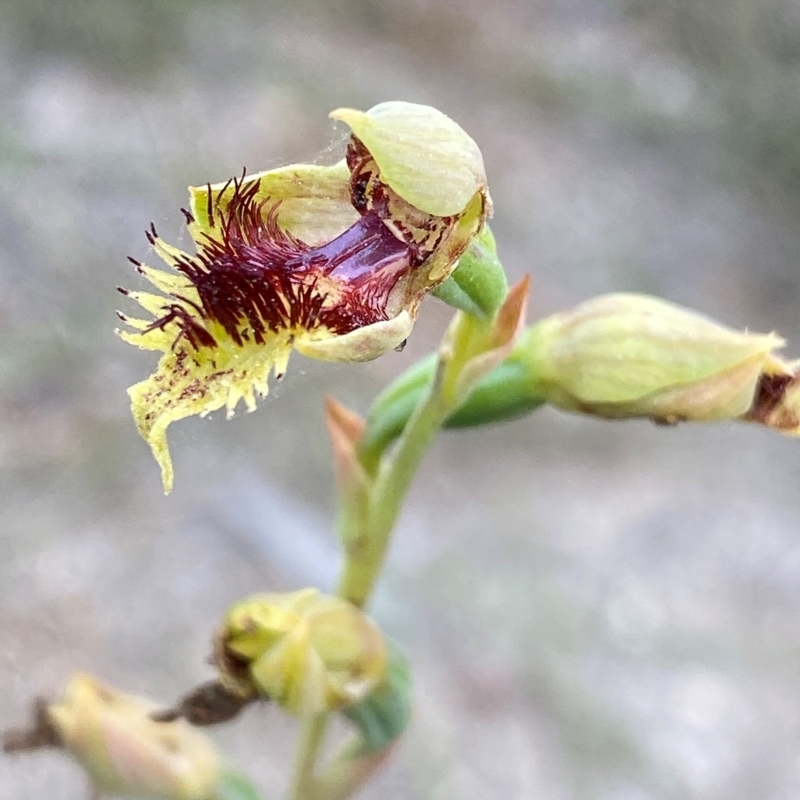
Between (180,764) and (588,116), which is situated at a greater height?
(588,116)

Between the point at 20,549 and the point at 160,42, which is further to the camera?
the point at 160,42

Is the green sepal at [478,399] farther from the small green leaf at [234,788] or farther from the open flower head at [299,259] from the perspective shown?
the small green leaf at [234,788]

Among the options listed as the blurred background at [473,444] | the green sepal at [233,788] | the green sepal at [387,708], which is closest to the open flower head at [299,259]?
the green sepal at [387,708]

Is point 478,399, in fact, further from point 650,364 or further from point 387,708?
point 387,708

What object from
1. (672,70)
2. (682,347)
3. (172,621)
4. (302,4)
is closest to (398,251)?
(682,347)

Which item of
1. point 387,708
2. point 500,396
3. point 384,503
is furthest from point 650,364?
point 387,708

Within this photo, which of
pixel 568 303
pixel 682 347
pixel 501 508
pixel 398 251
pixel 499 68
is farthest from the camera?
pixel 499 68

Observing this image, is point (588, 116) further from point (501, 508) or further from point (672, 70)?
point (501, 508)

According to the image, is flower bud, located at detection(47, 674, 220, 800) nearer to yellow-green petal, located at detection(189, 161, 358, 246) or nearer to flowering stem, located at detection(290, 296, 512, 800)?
flowering stem, located at detection(290, 296, 512, 800)
